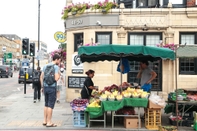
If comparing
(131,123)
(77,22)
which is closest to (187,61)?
(77,22)

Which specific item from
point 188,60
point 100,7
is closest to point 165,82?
point 188,60

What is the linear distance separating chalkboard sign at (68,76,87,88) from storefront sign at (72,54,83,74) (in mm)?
294

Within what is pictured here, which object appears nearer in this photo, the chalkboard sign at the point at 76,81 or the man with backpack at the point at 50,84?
the man with backpack at the point at 50,84

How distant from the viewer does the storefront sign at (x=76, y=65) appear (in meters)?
14.7

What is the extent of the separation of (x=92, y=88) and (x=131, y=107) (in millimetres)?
1502

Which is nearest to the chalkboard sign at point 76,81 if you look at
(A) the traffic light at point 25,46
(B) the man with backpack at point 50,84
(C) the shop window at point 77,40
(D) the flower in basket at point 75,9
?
(C) the shop window at point 77,40

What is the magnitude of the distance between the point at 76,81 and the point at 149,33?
4066mm

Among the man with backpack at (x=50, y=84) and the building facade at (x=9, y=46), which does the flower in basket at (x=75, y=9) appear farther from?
the building facade at (x=9, y=46)

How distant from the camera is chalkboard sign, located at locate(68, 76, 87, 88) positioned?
14.6 metres

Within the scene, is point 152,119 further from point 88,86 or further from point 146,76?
point 88,86

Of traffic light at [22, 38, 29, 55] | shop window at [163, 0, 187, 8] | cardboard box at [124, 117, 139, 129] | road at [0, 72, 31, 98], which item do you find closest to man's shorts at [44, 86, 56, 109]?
cardboard box at [124, 117, 139, 129]

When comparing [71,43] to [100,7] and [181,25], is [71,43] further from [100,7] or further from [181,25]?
[181,25]

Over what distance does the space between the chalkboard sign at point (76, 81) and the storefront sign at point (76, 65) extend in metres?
0.29

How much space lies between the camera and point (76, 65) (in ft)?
48.5
